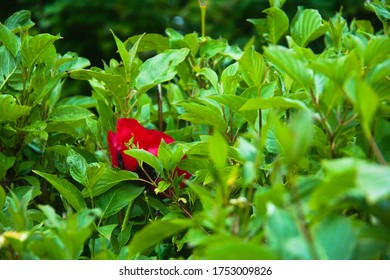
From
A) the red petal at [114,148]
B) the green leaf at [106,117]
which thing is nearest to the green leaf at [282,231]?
the red petal at [114,148]

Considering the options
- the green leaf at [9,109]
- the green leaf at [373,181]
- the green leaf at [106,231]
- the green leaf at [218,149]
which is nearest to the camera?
the green leaf at [373,181]

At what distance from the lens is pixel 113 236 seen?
37.0 inches

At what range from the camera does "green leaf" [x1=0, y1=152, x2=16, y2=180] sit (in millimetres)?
1014

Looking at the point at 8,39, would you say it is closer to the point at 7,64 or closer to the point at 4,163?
the point at 7,64

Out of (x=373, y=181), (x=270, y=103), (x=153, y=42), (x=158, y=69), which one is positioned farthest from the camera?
(x=153, y=42)

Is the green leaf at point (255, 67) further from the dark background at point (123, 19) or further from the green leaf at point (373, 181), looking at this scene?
the dark background at point (123, 19)

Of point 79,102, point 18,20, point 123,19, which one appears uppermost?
point 18,20

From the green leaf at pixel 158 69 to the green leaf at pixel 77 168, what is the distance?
18 cm

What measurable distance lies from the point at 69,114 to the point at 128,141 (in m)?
0.17

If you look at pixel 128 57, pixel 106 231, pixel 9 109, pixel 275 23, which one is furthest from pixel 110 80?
pixel 275 23

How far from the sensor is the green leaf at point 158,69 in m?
1.06

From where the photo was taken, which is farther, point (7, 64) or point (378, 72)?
point (7, 64)

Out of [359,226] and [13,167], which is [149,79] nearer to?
[13,167]

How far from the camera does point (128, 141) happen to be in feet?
3.27
